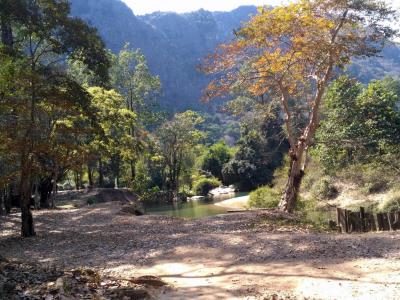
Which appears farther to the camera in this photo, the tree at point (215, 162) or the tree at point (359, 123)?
the tree at point (215, 162)

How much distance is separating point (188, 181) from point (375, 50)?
38.3 metres

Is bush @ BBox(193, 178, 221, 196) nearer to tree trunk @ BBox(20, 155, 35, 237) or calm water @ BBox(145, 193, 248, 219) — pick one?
calm water @ BBox(145, 193, 248, 219)

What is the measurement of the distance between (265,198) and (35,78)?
580 inches

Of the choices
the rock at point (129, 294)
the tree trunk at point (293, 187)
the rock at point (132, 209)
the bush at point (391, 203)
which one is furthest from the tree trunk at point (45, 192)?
the rock at point (129, 294)

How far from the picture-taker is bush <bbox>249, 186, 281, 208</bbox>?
22.3m

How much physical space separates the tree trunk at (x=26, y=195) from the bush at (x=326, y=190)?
19.2 m

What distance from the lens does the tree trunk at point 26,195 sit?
12164 millimetres

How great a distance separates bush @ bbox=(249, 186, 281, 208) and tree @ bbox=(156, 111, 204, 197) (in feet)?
52.3

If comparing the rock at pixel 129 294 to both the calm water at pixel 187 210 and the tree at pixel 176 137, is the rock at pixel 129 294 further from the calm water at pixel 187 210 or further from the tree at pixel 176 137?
the tree at pixel 176 137

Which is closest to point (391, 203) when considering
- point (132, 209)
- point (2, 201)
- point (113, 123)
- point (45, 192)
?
point (132, 209)

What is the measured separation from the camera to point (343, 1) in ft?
50.4

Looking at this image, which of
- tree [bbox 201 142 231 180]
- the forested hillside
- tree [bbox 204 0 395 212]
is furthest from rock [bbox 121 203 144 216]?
tree [bbox 201 142 231 180]

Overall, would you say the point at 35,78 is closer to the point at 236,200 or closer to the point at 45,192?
the point at 45,192

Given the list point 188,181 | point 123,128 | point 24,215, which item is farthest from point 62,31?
point 188,181
